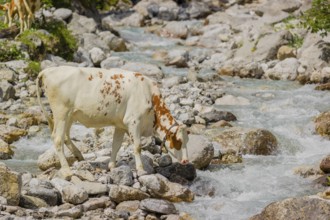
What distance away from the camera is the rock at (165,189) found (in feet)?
39.5

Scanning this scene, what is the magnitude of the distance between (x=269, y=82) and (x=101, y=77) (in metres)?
17.9

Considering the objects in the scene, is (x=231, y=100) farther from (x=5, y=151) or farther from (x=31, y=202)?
(x=31, y=202)

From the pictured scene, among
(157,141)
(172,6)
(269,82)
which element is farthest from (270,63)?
(172,6)

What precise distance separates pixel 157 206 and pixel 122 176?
1.31 metres

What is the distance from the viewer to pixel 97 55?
31.2 metres

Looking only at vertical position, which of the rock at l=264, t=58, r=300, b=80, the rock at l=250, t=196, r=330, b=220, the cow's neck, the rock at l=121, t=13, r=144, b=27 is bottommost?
the rock at l=121, t=13, r=144, b=27

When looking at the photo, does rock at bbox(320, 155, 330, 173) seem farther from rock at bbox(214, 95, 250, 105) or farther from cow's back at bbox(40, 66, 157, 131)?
rock at bbox(214, 95, 250, 105)

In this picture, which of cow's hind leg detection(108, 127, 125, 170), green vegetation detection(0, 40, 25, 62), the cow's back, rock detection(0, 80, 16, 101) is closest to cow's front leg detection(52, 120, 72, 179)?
the cow's back

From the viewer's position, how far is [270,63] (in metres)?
31.3

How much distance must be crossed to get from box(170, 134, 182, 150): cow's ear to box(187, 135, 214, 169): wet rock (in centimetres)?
185

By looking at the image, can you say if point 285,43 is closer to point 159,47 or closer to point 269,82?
point 269,82

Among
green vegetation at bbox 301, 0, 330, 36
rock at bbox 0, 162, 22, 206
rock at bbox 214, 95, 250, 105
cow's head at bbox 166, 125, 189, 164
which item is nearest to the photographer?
rock at bbox 0, 162, 22, 206

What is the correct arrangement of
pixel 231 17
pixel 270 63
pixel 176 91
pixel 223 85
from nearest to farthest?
pixel 176 91, pixel 223 85, pixel 270 63, pixel 231 17

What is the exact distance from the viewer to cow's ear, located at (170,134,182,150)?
12703 millimetres
